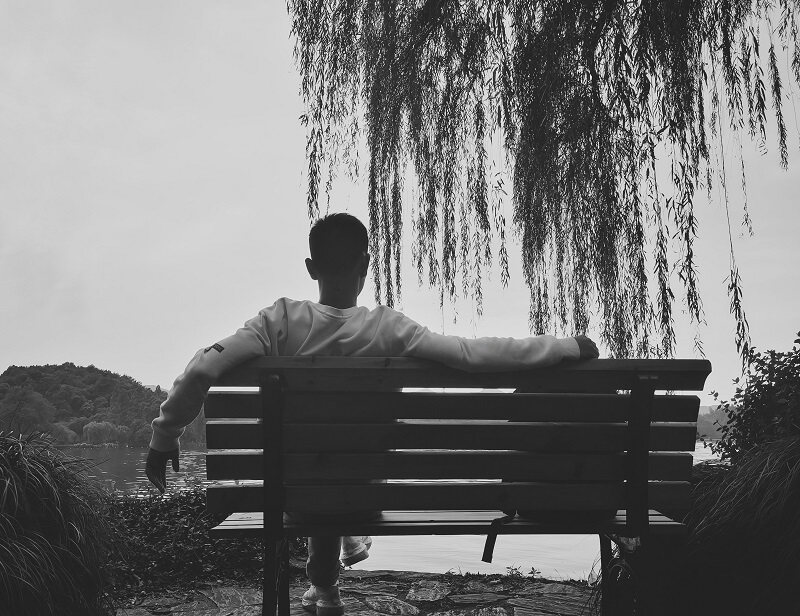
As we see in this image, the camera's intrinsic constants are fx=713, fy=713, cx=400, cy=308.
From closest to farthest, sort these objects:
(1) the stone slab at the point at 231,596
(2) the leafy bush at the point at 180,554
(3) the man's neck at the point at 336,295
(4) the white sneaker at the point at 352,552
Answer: (3) the man's neck at the point at 336,295
(4) the white sneaker at the point at 352,552
(1) the stone slab at the point at 231,596
(2) the leafy bush at the point at 180,554

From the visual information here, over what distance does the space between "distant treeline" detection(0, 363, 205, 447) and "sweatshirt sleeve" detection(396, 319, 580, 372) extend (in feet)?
6.36

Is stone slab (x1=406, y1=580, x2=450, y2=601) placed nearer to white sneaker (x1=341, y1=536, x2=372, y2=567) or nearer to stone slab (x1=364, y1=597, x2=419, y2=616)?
stone slab (x1=364, y1=597, x2=419, y2=616)

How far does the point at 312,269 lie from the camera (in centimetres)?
269

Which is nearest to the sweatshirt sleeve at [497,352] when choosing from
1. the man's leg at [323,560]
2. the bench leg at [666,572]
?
the bench leg at [666,572]

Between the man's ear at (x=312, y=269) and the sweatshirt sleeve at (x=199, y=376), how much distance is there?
370mm

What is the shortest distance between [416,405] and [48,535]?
4.86 feet

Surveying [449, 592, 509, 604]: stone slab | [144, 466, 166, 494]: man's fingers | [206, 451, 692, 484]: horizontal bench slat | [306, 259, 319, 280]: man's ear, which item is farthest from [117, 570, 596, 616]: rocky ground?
[306, 259, 319, 280]: man's ear

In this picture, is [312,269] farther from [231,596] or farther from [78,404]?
[78,404]

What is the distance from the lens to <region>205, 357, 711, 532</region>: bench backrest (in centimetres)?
209

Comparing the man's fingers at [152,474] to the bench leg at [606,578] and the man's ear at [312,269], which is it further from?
the bench leg at [606,578]

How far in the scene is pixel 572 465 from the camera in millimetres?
2217

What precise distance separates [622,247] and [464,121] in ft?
3.65

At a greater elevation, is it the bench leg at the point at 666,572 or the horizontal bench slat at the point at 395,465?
the horizontal bench slat at the point at 395,465

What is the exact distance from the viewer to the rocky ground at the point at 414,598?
323 cm
